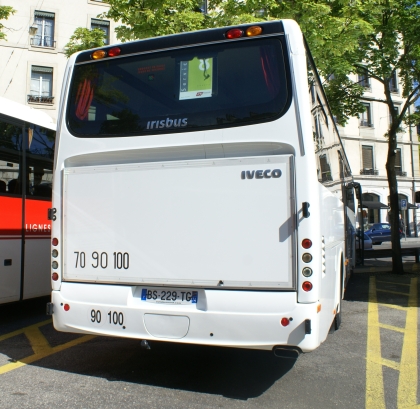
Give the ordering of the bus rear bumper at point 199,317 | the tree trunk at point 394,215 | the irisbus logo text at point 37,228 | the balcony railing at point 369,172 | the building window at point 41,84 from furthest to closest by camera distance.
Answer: the balcony railing at point 369,172 → the building window at point 41,84 → the tree trunk at point 394,215 → the irisbus logo text at point 37,228 → the bus rear bumper at point 199,317

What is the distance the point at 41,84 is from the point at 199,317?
25.7 meters

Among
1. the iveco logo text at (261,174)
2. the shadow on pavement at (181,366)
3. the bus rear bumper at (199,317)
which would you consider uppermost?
the iveco logo text at (261,174)

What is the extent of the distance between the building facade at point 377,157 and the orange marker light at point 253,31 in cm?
3447

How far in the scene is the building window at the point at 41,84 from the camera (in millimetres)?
26406

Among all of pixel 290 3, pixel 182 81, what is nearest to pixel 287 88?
pixel 182 81

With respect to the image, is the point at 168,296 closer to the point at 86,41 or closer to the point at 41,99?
the point at 86,41

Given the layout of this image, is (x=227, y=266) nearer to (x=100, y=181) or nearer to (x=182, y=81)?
(x=100, y=181)

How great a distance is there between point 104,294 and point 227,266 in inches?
49.4

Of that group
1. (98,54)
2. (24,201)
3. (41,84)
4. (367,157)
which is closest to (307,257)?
(98,54)

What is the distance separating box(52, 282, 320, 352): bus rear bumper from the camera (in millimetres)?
3961

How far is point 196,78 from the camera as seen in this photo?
15.1 ft

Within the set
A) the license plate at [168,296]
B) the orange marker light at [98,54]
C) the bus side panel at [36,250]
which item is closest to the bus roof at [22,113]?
the bus side panel at [36,250]

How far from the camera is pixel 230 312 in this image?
407 centimetres

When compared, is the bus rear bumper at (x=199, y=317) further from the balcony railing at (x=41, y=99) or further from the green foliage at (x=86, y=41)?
the balcony railing at (x=41, y=99)
